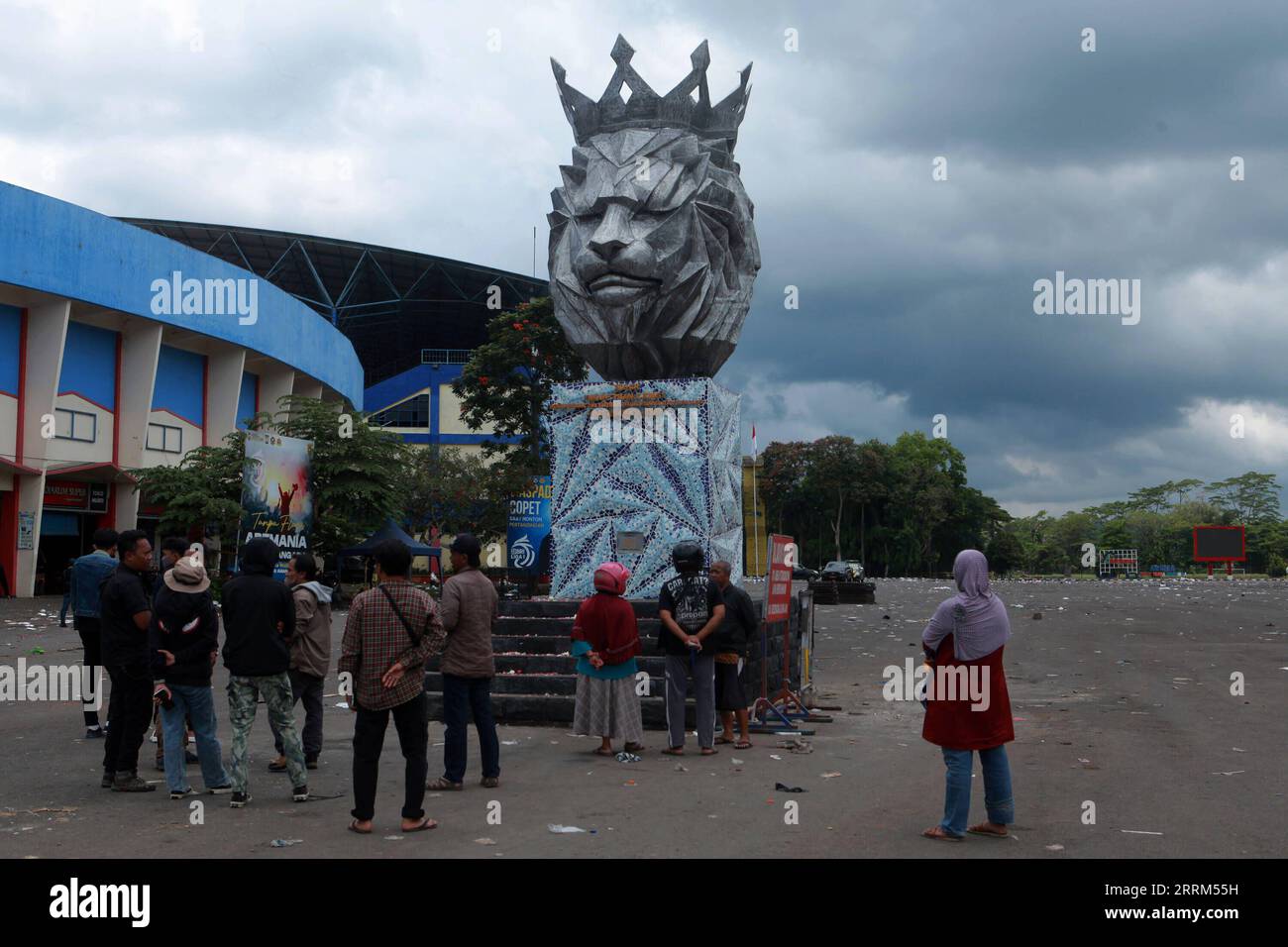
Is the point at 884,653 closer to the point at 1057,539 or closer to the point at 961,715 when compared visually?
the point at 961,715

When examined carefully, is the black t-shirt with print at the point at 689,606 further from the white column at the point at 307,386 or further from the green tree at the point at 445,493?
the white column at the point at 307,386

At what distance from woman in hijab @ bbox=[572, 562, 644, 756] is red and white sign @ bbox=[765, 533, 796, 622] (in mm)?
1986

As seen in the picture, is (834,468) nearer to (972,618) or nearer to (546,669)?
(546,669)

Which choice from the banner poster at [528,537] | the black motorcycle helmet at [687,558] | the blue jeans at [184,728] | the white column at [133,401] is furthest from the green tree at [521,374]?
the blue jeans at [184,728]

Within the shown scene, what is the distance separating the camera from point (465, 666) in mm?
7469

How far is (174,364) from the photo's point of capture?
114ft

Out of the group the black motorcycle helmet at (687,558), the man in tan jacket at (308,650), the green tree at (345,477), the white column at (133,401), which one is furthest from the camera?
the white column at (133,401)

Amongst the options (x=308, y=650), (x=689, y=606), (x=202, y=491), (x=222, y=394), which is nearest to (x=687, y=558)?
(x=689, y=606)

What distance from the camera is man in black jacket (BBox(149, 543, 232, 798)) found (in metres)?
Answer: 6.91

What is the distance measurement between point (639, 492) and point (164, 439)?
26.0m

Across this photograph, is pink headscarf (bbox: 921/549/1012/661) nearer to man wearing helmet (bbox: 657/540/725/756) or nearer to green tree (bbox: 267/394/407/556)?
man wearing helmet (bbox: 657/540/725/756)

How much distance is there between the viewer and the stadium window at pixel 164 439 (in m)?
33.2

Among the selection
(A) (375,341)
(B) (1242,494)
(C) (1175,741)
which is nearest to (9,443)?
(C) (1175,741)

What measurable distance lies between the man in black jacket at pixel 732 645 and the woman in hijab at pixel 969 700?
3084 mm
